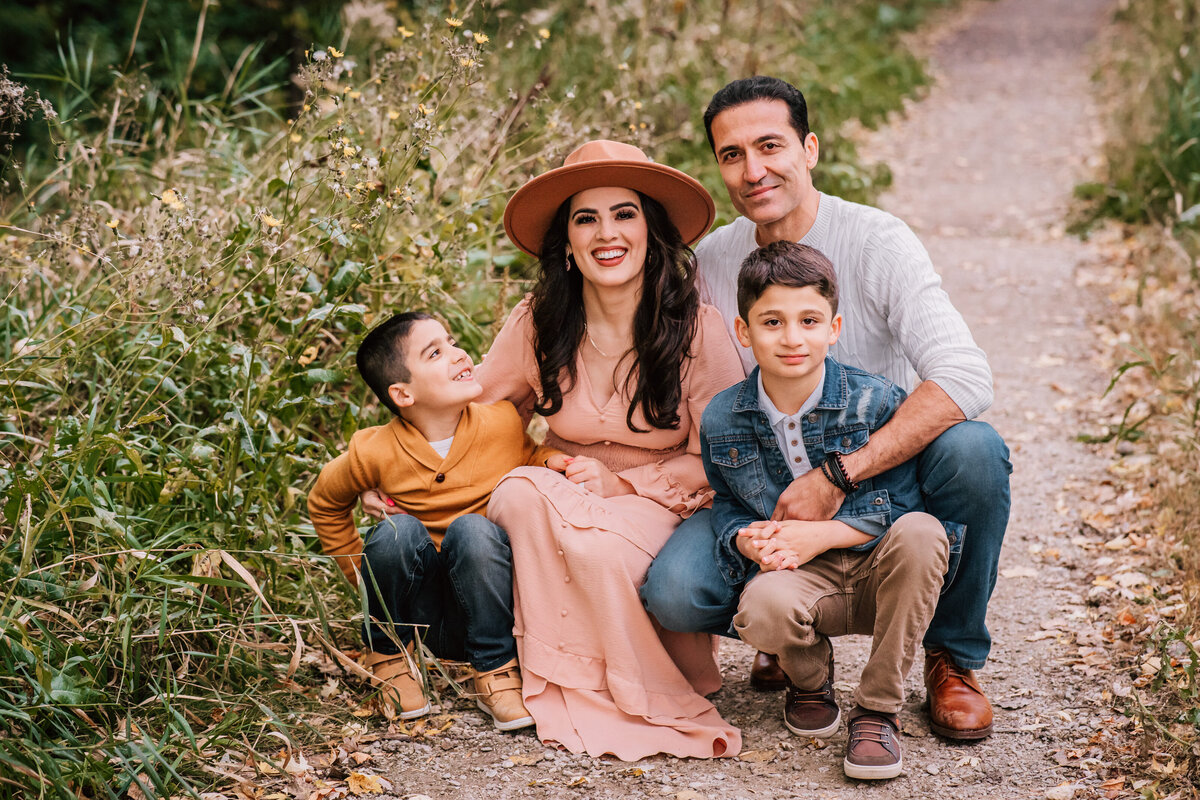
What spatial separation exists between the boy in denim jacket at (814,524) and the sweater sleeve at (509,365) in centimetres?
58

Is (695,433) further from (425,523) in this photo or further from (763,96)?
(763,96)

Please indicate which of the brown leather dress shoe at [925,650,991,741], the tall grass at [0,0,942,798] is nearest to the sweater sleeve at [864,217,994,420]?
the brown leather dress shoe at [925,650,991,741]

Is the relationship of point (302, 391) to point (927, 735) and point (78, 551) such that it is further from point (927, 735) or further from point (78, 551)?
point (927, 735)

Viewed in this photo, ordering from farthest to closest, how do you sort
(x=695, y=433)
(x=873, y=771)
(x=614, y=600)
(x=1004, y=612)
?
(x=1004, y=612), (x=695, y=433), (x=614, y=600), (x=873, y=771)

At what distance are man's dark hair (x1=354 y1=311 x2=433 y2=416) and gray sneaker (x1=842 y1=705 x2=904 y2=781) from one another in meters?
1.44

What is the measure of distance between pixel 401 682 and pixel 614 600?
25.0 inches

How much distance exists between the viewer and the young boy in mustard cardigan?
9.14ft

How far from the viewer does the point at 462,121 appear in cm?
466

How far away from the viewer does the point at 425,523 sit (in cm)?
294

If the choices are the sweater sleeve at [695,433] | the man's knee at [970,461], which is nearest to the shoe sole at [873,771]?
the man's knee at [970,461]

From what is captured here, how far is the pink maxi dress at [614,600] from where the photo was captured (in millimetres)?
2729

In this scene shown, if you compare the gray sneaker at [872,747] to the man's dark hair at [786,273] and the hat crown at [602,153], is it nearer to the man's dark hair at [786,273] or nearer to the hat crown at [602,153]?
the man's dark hair at [786,273]

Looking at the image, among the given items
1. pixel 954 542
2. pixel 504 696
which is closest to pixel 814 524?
pixel 954 542

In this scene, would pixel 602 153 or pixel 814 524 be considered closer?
pixel 814 524
